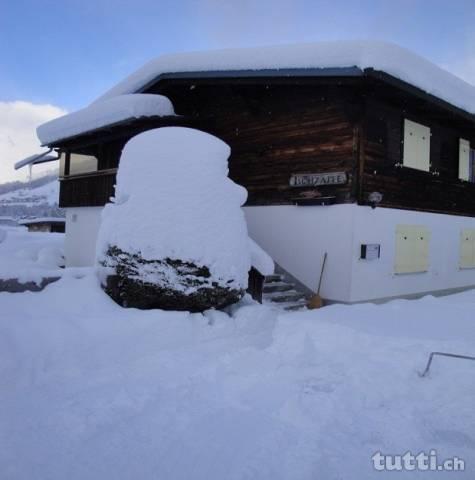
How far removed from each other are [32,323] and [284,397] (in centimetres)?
322

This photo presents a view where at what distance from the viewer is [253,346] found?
17.2 feet

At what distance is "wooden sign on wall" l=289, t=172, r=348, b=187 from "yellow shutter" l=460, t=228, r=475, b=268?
17.8 ft

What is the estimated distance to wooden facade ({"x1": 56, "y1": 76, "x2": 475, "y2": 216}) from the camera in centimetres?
846

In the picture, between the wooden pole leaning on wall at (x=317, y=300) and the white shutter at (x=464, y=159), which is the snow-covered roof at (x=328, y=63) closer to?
the white shutter at (x=464, y=159)

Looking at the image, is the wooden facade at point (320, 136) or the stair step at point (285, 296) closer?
the stair step at point (285, 296)

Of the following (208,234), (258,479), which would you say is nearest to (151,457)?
(258,479)

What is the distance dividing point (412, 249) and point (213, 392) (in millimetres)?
7515

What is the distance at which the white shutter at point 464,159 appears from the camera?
11.3 meters

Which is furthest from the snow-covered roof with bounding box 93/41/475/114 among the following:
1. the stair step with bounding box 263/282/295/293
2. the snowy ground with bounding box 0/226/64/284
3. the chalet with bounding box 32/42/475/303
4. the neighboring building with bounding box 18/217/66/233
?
the neighboring building with bounding box 18/217/66/233

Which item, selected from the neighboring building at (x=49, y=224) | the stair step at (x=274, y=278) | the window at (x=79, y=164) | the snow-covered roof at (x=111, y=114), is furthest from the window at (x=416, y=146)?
the neighboring building at (x=49, y=224)

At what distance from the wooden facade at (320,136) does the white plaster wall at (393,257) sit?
326mm

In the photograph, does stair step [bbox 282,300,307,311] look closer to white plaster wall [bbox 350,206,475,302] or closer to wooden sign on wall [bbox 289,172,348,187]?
white plaster wall [bbox 350,206,475,302]

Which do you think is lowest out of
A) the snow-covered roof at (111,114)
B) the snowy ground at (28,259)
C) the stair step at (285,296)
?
the stair step at (285,296)

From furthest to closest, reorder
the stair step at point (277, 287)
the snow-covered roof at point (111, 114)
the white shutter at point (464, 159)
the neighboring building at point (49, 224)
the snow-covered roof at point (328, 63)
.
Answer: the neighboring building at point (49, 224)
the white shutter at point (464, 159)
the snow-covered roof at point (111, 114)
the stair step at point (277, 287)
the snow-covered roof at point (328, 63)
